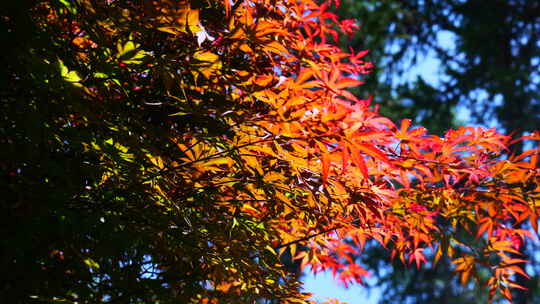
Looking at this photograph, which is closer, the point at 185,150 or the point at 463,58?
the point at 185,150

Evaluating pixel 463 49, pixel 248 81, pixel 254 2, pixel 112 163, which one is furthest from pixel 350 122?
pixel 463 49

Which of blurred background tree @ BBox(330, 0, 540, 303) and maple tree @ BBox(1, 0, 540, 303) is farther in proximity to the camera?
blurred background tree @ BBox(330, 0, 540, 303)

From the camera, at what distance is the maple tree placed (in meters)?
0.99

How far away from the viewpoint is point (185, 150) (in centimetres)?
113

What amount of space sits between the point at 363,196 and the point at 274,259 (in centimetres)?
44

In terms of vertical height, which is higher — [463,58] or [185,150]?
[463,58]

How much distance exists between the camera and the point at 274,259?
1471 mm

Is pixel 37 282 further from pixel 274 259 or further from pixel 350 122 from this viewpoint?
pixel 350 122

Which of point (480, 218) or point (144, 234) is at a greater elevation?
point (480, 218)

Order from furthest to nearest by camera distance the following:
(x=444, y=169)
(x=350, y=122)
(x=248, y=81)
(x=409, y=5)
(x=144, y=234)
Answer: (x=409, y=5) < (x=444, y=169) < (x=144, y=234) < (x=248, y=81) < (x=350, y=122)

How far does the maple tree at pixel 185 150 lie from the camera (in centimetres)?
99

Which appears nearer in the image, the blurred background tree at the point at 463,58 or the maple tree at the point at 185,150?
the maple tree at the point at 185,150

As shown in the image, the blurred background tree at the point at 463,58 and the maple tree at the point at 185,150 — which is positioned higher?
the blurred background tree at the point at 463,58

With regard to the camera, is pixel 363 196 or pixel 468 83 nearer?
pixel 363 196
